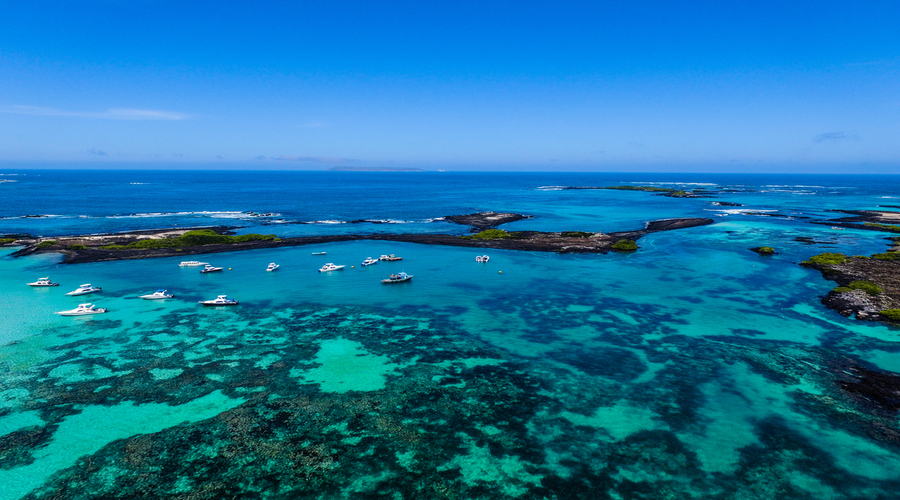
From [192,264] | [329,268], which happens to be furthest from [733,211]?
[192,264]

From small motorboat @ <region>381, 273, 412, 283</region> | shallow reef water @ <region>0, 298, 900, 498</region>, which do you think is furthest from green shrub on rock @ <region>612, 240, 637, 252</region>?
shallow reef water @ <region>0, 298, 900, 498</region>

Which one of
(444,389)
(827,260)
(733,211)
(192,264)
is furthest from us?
(733,211)

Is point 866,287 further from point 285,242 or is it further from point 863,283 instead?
point 285,242

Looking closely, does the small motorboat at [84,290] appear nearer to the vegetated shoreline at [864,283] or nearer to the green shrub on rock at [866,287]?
the vegetated shoreline at [864,283]

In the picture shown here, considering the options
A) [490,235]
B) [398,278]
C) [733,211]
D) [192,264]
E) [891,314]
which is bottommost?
[398,278]

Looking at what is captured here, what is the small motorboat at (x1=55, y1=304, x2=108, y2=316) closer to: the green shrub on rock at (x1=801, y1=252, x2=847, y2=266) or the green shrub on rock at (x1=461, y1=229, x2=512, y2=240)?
the green shrub on rock at (x1=461, y1=229, x2=512, y2=240)

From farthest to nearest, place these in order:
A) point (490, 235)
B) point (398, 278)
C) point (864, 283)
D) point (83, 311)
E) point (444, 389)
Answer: point (490, 235) → point (398, 278) → point (864, 283) → point (83, 311) → point (444, 389)

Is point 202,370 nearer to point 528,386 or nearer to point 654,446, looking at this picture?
point 528,386
